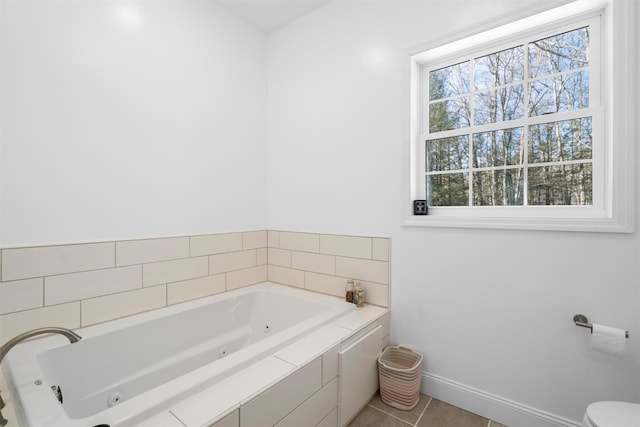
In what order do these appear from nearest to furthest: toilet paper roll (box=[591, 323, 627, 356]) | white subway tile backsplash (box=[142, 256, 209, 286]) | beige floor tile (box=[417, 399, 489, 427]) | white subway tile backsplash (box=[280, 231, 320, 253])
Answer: toilet paper roll (box=[591, 323, 627, 356]), beige floor tile (box=[417, 399, 489, 427]), white subway tile backsplash (box=[142, 256, 209, 286]), white subway tile backsplash (box=[280, 231, 320, 253])

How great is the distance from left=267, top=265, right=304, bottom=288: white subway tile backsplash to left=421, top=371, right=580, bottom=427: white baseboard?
1.09 m

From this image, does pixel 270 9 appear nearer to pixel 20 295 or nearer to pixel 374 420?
pixel 20 295

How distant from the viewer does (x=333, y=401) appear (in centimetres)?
143

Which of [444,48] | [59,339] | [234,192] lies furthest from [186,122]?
[444,48]

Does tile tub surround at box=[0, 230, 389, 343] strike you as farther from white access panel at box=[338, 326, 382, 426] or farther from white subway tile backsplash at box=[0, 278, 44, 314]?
white access panel at box=[338, 326, 382, 426]

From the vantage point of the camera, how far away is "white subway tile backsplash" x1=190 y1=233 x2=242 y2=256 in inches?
82.0

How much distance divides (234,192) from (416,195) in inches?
54.8

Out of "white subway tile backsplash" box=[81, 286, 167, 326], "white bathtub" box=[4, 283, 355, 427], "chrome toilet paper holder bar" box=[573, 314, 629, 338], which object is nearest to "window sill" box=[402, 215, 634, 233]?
"chrome toilet paper holder bar" box=[573, 314, 629, 338]

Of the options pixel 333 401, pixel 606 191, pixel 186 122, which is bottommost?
pixel 333 401

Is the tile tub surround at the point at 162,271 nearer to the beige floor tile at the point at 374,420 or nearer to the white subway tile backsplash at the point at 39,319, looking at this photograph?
the white subway tile backsplash at the point at 39,319

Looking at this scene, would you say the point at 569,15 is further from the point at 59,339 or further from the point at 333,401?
the point at 59,339

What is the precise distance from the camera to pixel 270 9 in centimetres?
228

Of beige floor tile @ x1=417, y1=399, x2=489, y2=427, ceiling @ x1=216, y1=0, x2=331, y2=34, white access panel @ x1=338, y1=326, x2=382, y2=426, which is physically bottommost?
beige floor tile @ x1=417, y1=399, x2=489, y2=427

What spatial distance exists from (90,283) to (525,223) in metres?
2.34
